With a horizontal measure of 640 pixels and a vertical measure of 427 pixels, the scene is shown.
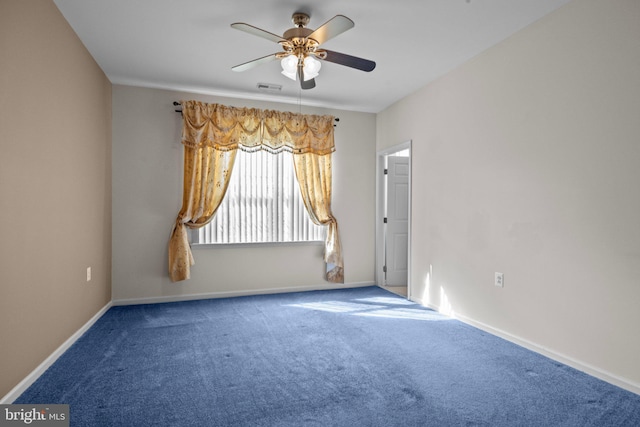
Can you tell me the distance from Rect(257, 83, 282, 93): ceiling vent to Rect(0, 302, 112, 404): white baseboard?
312 cm

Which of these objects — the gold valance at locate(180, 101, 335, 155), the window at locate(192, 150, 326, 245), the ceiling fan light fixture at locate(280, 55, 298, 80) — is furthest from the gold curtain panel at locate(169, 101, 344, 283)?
the ceiling fan light fixture at locate(280, 55, 298, 80)

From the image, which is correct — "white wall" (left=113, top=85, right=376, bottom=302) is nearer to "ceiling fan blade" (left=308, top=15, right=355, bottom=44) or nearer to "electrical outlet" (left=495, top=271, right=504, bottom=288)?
"ceiling fan blade" (left=308, top=15, right=355, bottom=44)

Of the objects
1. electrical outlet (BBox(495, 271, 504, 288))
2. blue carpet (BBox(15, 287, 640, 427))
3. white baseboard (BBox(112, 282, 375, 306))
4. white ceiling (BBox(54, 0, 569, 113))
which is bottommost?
blue carpet (BBox(15, 287, 640, 427))

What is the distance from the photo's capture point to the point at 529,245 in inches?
117

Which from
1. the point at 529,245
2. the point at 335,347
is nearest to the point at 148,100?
the point at 335,347

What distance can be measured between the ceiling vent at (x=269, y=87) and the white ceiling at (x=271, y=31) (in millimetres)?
84

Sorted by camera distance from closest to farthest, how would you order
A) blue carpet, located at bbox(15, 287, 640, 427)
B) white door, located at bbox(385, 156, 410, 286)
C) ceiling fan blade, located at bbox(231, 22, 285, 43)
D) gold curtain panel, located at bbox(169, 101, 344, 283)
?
blue carpet, located at bbox(15, 287, 640, 427), ceiling fan blade, located at bbox(231, 22, 285, 43), gold curtain panel, located at bbox(169, 101, 344, 283), white door, located at bbox(385, 156, 410, 286)

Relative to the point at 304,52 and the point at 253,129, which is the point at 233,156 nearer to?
the point at 253,129

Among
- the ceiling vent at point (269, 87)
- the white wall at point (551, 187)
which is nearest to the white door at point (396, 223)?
the white wall at point (551, 187)

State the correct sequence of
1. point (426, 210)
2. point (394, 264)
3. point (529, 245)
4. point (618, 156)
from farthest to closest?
1. point (394, 264)
2. point (426, 210)
3. point (529, 245)
4. point (618, 156)

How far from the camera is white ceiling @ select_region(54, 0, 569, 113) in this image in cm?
270

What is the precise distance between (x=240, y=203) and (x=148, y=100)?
1.66 m

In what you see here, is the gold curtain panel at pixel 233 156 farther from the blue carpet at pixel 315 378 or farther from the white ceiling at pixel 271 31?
the blue carpet at pixel 315 378

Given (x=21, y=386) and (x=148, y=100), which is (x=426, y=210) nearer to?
(x=148, y=100)
